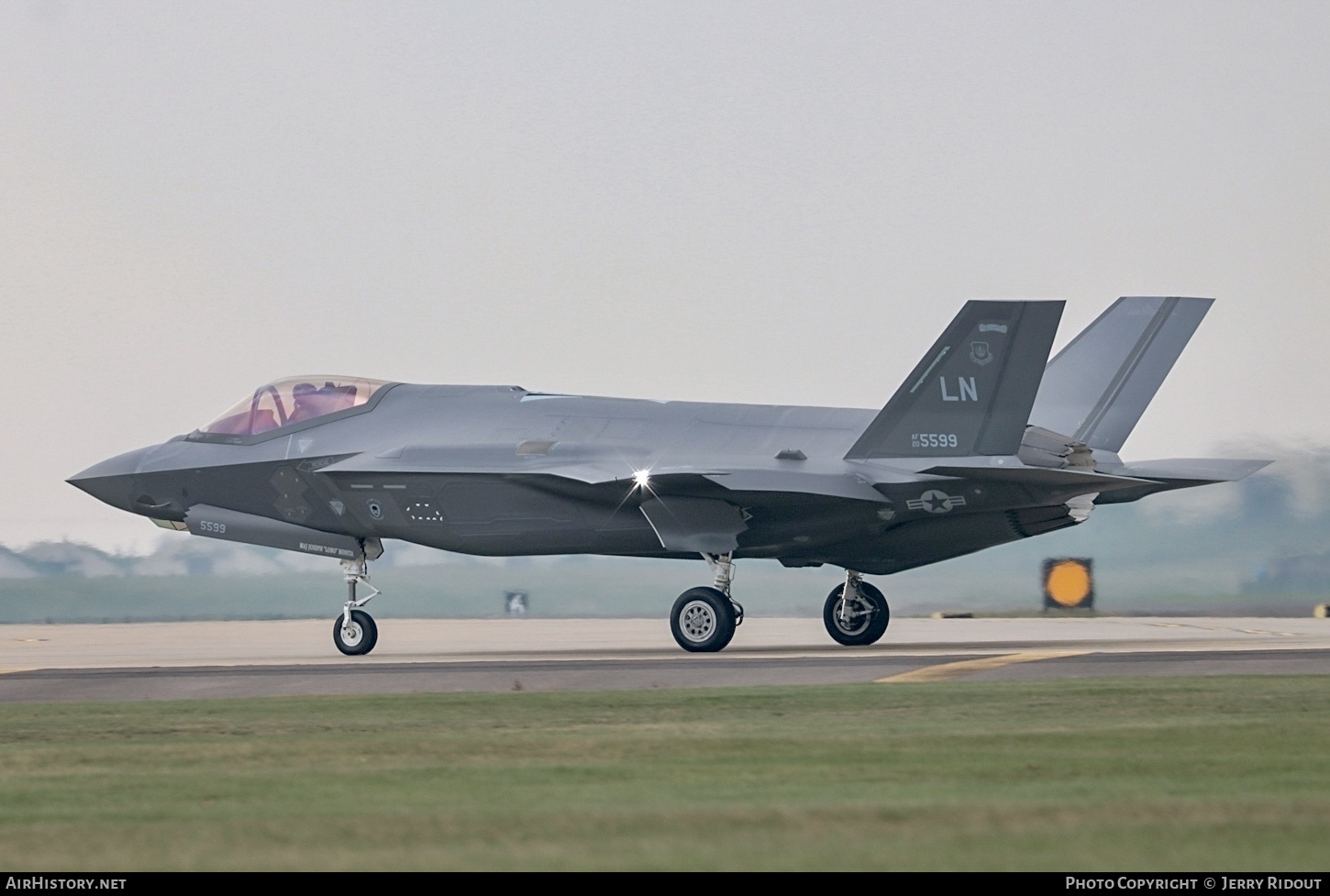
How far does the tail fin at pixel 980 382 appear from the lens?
75.9ft

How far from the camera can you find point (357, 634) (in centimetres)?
2656

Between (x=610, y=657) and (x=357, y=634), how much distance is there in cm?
472

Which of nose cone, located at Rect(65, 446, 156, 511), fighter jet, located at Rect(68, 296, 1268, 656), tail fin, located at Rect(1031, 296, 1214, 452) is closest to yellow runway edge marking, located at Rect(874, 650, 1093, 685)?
fighter jet, located at Rect(68, 296, 1268, 656)

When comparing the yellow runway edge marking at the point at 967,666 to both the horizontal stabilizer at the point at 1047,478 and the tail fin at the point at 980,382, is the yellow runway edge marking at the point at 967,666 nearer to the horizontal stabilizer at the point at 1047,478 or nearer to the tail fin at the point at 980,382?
the horizontal stabilizer at the point at 1047,478

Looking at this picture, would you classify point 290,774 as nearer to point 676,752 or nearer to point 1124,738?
point 676,752

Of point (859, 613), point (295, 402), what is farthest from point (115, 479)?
point (859, 613)

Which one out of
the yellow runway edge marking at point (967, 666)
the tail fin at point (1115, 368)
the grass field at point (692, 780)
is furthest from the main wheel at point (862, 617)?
the grass field at point (692, 780)

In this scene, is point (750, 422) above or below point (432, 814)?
above

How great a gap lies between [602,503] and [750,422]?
241 centimetres

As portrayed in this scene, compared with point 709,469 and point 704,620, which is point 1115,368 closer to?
point 709,469

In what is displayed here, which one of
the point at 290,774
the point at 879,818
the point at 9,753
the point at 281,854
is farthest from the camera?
the point at 9,753

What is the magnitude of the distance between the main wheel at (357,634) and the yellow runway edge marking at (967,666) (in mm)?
9753

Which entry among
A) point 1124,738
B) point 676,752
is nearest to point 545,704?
point 676,752

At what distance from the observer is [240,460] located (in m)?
27.5
